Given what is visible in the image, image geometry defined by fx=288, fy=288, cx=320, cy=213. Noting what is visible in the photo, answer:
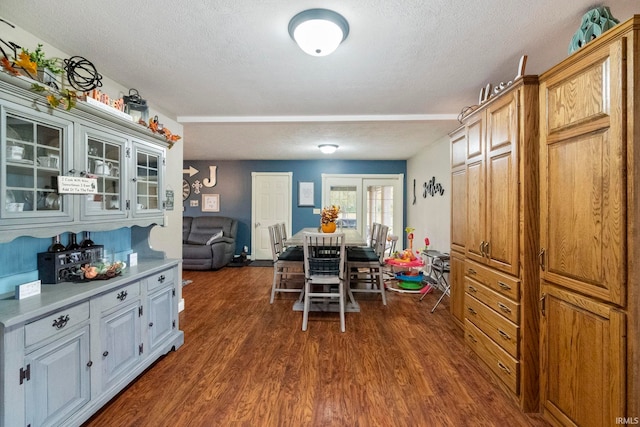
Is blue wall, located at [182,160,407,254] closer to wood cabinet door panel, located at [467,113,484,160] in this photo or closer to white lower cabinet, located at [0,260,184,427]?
wood cabinet door panel, located at [467,113,484,160]

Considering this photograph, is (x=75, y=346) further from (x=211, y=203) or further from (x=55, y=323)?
(x=211, y=203)

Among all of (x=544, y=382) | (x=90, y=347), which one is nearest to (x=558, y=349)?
(x=544, y=382)

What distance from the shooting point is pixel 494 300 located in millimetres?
2059

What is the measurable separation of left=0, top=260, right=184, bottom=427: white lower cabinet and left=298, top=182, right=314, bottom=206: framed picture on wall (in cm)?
458

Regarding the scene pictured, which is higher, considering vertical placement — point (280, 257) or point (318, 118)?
point (318, 118)

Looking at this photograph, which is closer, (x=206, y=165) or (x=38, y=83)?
(x=38, y=83)

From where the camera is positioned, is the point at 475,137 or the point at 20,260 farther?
the point at 475,137

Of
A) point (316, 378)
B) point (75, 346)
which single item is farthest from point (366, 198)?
point (75, 346)

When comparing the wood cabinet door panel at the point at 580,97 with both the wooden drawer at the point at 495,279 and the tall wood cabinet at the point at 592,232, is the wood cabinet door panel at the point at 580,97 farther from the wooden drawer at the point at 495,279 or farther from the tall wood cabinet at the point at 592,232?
the wooden drawer at the point at 495,279

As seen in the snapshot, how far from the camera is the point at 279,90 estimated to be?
2689mm

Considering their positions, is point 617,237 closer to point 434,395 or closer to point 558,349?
point 558,349

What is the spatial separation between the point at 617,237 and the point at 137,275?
2712 mm

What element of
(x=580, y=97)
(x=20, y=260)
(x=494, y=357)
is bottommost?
(x=494, y=357)

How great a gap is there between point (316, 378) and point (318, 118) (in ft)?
8.92
